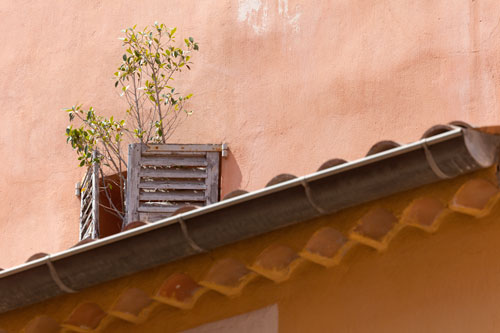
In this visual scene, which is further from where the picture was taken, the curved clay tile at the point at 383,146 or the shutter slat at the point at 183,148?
the shutter slat at the point at 183,148

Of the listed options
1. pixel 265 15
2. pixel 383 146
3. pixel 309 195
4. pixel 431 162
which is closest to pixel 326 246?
pixel 309 195

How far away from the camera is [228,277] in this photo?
5.43 metres

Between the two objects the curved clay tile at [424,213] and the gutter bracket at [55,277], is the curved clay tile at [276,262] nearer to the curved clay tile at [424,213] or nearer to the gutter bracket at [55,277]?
the curved clay tile at [424,213]

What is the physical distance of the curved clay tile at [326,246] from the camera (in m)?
5.20

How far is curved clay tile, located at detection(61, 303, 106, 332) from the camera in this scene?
18.1ft

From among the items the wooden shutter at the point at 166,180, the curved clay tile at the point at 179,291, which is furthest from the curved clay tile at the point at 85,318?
the wooden shutter at the point at 166,180

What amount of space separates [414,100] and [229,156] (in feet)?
5.05

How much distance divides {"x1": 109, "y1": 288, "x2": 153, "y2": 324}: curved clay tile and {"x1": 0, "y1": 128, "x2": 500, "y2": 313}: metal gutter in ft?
0.57

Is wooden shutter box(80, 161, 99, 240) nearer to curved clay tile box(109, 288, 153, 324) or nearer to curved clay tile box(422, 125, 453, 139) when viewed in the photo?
curved clay tile box(109, 288, 153, 324)

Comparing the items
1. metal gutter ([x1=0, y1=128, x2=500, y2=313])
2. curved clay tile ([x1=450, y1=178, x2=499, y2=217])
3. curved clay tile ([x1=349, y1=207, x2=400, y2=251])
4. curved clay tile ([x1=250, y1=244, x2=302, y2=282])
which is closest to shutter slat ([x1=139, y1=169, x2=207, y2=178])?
metal gutter ([x1=0, y1=128, x2=500, y2=313])

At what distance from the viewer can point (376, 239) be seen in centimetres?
525

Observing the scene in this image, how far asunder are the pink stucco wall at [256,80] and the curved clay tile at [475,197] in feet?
7.32

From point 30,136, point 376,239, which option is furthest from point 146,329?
point 30,136

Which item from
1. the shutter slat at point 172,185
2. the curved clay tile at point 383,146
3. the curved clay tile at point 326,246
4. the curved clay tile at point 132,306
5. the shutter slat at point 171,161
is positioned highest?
the curved clay tile at point 383,146
